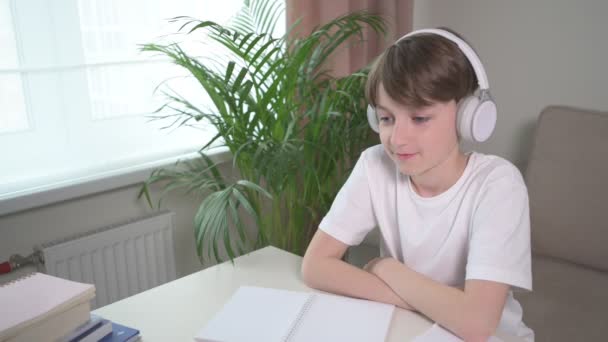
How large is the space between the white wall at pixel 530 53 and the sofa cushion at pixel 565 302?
61cm

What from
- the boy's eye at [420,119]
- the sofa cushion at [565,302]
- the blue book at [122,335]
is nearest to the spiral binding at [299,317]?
the blue book at [122,335]

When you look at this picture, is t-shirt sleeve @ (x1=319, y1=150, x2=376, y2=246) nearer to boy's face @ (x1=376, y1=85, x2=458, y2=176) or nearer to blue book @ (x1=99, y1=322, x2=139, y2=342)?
boy's face @ (x1=376, y1=85, x2=458, y2=176)

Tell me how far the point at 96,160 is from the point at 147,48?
466mm

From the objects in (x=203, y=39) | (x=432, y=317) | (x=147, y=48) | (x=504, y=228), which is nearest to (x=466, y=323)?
(x=432, y=317)

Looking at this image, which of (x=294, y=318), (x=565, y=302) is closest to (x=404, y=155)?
(x=294, y=318)

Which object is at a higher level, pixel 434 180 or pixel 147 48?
pixel 147 48

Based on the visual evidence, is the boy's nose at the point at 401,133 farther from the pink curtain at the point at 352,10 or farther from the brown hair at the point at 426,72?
→ the pink curtain at the point at 352,10

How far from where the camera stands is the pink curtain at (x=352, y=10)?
2092 mm

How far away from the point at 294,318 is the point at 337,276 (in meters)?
0.16

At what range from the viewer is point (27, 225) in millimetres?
1748

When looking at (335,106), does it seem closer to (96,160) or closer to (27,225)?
(96,160)

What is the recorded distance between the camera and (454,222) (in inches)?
46.8

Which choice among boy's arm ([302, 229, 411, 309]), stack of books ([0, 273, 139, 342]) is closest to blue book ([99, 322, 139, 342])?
stack of books ([0, 273, 139, 342])

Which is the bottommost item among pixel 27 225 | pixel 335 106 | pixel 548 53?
pixel 27 225
